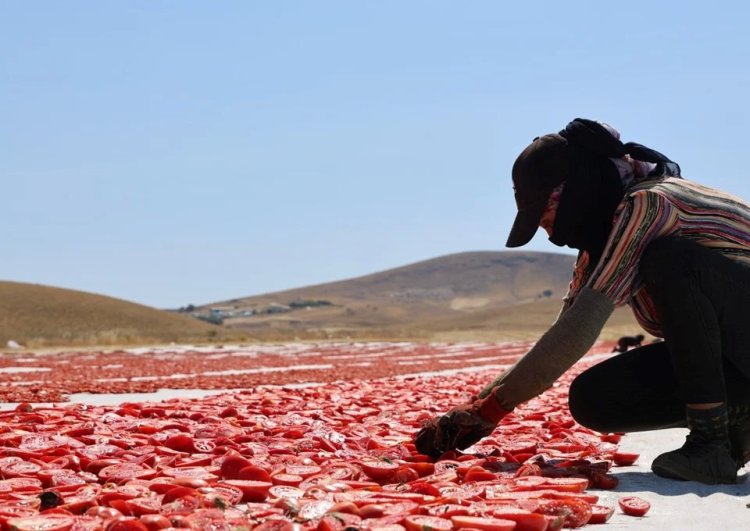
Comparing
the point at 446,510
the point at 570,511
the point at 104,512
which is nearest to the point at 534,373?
the point at 570,511

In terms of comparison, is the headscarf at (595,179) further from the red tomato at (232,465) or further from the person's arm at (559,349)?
the red tomato at (232,465)

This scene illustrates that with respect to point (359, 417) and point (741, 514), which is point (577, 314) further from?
point (359, 417)

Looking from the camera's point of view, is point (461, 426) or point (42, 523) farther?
Answer: point (461, 426)

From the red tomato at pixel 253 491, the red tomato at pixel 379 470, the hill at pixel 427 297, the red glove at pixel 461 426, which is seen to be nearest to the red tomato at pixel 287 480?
the red tomato at pixel 253 491

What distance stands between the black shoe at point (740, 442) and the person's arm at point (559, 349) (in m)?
0.73

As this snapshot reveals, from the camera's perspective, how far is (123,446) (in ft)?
12.0

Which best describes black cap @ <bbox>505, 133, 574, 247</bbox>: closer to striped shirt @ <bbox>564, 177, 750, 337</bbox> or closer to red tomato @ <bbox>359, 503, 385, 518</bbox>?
striped shirt @ <bbox>564, 177, 750, 337</bbox>

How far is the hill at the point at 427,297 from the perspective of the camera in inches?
4210

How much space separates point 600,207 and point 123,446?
2389mm

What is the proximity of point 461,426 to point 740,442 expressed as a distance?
1176 millimetres

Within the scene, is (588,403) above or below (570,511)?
above

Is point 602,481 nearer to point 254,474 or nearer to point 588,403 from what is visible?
point 588,403

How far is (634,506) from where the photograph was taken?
2.68 metres

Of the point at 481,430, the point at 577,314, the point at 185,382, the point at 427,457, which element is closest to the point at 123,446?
the point at 427,457
